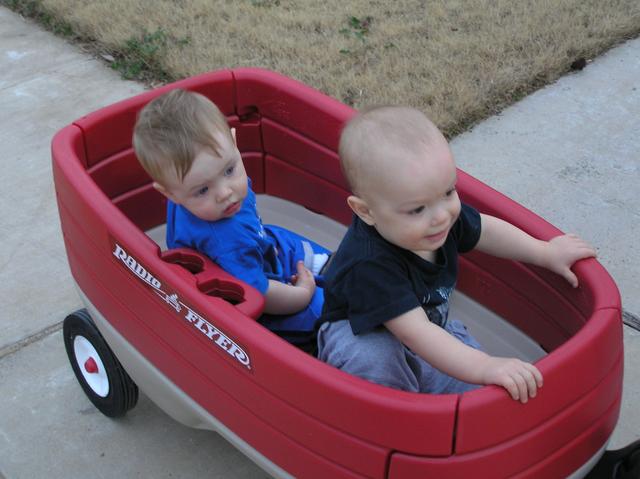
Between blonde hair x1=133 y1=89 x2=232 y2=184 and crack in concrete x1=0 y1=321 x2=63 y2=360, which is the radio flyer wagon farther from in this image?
crack in concrete x1=0 y1=321 x2=63 y2=360

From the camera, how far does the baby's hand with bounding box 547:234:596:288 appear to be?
173 cm

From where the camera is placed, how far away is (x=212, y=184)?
1.84 m

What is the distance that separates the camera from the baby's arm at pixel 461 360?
4.55 feet

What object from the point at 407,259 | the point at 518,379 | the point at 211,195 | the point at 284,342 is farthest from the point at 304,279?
the point at 518,379

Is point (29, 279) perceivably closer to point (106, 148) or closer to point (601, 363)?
point (106, 148)

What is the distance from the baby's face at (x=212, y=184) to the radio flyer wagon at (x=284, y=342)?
0.12 m

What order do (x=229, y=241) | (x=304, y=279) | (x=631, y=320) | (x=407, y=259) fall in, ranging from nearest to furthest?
(x=407, y=259)
(x=229, y=241)
(x=304, y=279)
(x=631, y=320)

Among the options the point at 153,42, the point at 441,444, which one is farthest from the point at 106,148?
the point at 153,42

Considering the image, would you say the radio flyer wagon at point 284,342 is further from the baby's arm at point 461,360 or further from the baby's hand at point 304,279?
the baby's hand at point 304,279

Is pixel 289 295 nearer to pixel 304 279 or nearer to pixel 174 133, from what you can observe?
pixel 304 279

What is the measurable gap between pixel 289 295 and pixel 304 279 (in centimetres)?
13

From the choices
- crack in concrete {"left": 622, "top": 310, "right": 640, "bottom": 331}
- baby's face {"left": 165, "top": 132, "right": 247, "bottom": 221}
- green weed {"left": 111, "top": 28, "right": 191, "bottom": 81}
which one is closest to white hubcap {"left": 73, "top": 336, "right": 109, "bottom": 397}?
baby's face {"left": 165, "top": 132, "right": 247, "bottom": 221}

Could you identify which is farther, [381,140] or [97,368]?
[97,368]

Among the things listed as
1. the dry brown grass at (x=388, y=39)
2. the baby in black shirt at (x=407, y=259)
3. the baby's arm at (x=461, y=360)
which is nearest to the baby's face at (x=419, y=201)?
the baby in black shirt at (x=407, y=259)
